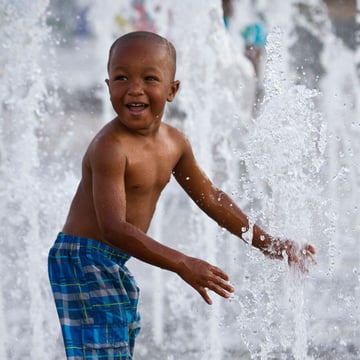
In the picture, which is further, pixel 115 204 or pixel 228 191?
pixel 228 191

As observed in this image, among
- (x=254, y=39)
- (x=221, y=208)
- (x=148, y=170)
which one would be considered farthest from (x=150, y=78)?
(x=254, y=39)

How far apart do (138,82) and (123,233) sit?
0.43m

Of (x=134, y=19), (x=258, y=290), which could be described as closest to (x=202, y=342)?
(x=258, y=290)

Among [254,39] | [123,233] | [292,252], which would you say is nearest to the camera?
[123,233]

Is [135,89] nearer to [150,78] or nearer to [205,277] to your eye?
[150,78]

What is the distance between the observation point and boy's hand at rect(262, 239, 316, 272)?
2939mm

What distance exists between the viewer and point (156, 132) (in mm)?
2865

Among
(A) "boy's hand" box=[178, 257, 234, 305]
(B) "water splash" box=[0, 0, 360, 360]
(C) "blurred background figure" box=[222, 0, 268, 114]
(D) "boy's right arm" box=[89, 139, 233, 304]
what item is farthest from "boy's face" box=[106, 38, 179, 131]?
(C) "blurred background figure" box=[222, 0, 268, 114]

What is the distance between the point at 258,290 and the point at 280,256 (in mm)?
532

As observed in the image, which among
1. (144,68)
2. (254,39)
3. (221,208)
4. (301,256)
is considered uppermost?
(254,39)

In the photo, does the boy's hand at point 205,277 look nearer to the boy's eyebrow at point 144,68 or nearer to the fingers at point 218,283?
the fingers at point 218,283

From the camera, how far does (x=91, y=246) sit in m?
2.76

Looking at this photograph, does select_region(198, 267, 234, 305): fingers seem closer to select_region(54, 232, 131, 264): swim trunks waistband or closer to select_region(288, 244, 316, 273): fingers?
select_region(54, 232, 131, 264): swim trunks waistband

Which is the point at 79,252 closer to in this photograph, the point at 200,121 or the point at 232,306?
the point at 232,306
